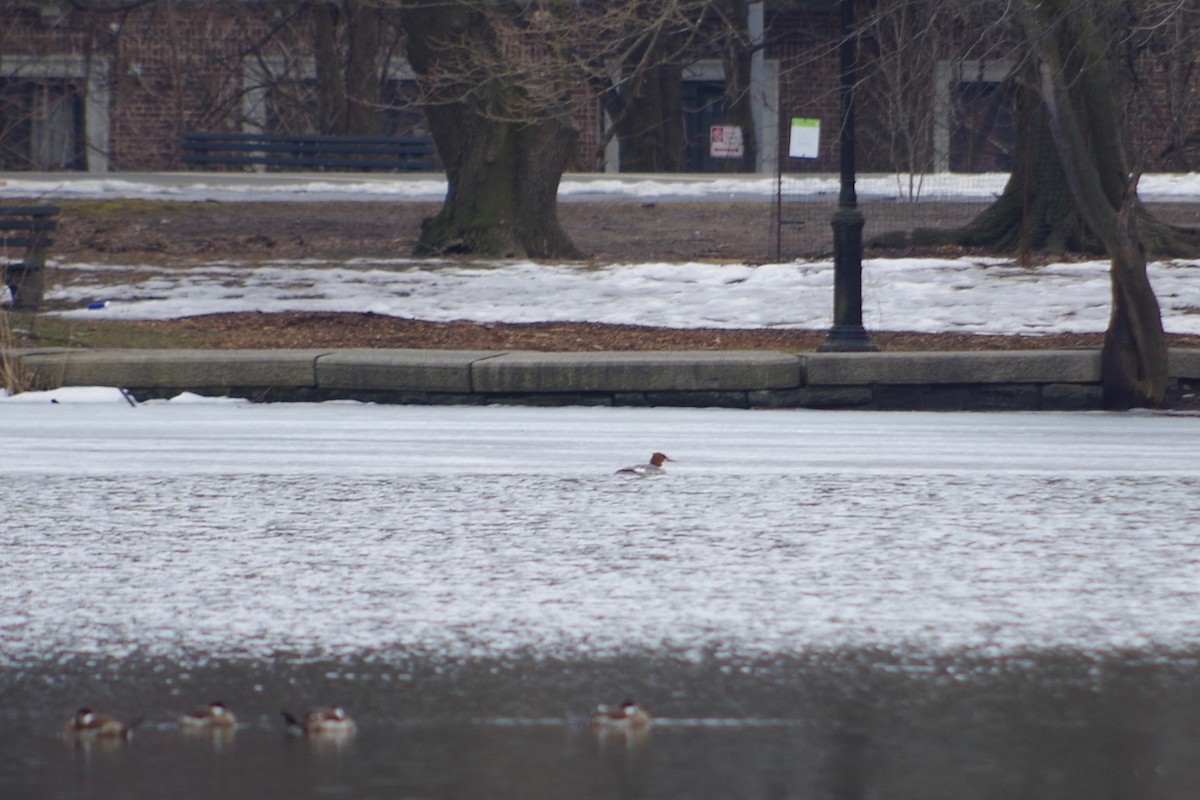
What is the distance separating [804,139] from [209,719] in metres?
10.8

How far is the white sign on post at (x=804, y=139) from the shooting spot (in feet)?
46.8

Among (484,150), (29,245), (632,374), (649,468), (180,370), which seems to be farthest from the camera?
(484,150)

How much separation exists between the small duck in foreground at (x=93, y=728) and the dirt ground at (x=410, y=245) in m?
7.90

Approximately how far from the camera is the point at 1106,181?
411 inches

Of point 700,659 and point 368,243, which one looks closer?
point 700,659

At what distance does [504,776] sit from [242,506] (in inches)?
138

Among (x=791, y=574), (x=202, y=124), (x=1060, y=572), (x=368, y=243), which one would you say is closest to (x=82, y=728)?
(x=791, y=574)

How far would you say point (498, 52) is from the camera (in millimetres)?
15922

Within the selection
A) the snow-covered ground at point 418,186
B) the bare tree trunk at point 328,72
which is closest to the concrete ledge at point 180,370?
the snow-covered ground at point 418,186

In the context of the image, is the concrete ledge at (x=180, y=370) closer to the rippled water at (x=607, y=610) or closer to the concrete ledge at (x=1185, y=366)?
the rippled water at (x=607, y=610)

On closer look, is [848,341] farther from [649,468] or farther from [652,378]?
[649,468]

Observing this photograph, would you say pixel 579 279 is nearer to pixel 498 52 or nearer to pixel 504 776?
→ pixel 498 52

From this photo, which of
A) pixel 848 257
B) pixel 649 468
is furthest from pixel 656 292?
pixel 649 468

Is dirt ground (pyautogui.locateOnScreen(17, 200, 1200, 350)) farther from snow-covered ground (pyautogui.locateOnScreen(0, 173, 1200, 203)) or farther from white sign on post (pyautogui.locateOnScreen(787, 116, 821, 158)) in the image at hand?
white sign on post (pyautogui.locateOnScreen(787, 116, 821, 158))
